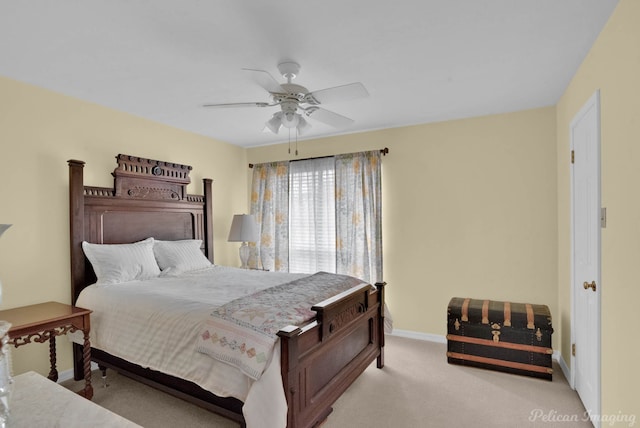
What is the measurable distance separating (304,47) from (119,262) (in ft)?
8.34

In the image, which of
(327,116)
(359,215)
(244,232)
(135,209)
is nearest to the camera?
(327,116)

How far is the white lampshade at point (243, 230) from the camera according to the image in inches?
179

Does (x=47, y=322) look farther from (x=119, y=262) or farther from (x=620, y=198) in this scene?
(x=620, y=198)

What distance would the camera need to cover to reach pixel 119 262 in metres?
3.20

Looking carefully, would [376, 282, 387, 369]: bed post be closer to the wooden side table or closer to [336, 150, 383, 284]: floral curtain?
[336, 150, 383, 284]: floral curtain

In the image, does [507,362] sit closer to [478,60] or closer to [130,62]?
[478,60]

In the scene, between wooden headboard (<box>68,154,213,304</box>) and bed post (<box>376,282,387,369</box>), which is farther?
bed post (<box>376,282,387,369</box>)

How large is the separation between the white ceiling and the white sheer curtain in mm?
1491

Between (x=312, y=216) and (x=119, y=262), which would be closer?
(x=119, y=262)

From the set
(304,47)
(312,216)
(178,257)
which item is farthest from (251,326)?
(312,216)

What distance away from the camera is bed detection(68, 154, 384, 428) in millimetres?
1988

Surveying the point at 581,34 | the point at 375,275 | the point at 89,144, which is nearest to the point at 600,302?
the point at 581,34

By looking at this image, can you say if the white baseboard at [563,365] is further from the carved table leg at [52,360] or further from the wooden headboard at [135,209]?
the carved table leg at [52,360]

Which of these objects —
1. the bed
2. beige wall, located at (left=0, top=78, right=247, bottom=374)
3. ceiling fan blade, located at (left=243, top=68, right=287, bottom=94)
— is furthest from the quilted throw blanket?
beige wall, located at (left=0, top=78, right=247, bottom=374)
